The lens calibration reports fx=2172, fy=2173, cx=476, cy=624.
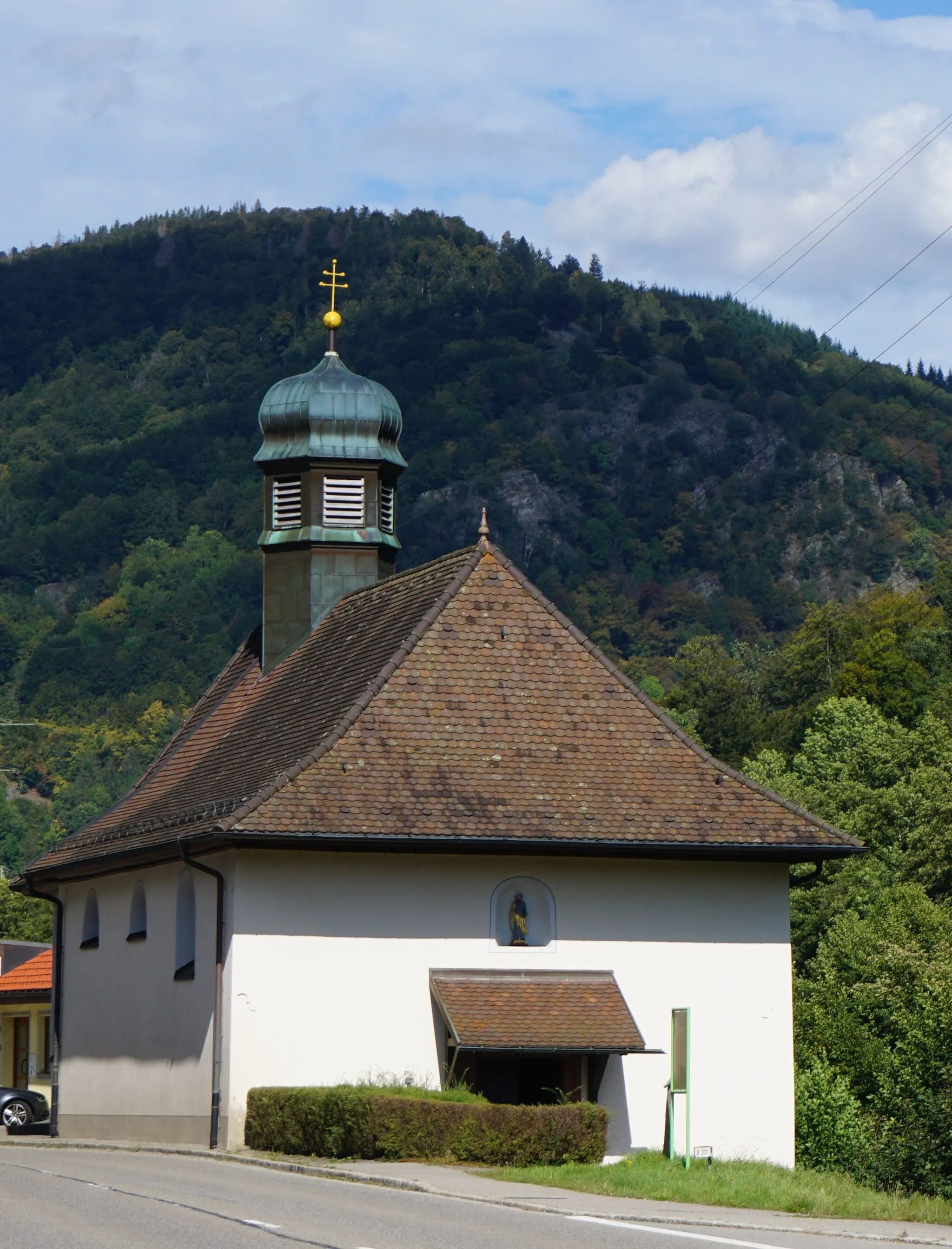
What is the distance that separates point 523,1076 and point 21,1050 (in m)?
28.1

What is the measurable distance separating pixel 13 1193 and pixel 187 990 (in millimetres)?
8530

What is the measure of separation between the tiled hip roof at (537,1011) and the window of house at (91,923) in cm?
824

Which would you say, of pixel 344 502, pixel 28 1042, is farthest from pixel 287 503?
pixel 28 1042

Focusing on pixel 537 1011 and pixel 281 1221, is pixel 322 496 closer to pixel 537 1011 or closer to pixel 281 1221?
pixel 537 1011

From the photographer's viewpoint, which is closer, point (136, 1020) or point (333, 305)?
point (136, 1020)

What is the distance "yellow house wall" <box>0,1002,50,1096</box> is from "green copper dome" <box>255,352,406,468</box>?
1595cm

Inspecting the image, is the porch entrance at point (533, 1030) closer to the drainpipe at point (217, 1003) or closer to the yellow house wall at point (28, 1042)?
the drainpipe at point (217, 1003)

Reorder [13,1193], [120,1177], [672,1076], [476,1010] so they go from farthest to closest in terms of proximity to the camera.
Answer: [476,1010] → [672,1076] → [120,1177] → [13,1193]

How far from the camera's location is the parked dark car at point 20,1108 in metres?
36.2

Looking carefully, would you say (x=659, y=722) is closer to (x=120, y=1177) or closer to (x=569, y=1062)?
(x=569, y=1062)

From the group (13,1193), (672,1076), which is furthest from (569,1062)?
(13,1193)

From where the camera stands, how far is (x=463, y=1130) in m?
21.9

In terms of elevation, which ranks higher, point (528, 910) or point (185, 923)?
point (528, 910)

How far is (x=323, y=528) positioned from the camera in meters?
33.1
